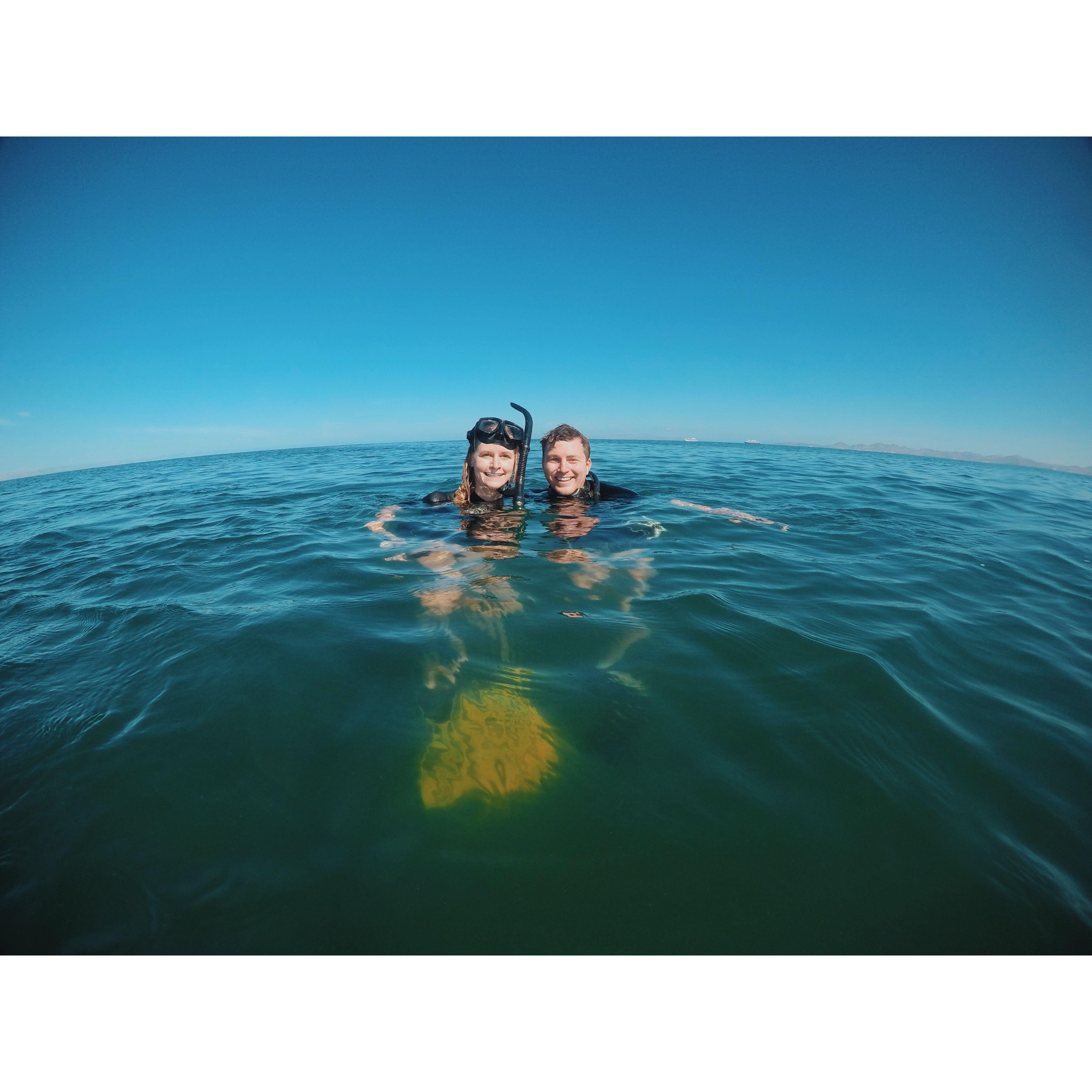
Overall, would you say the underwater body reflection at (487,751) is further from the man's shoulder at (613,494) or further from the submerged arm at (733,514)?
the submerged arm at (733,514)

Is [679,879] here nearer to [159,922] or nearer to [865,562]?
[159,922]

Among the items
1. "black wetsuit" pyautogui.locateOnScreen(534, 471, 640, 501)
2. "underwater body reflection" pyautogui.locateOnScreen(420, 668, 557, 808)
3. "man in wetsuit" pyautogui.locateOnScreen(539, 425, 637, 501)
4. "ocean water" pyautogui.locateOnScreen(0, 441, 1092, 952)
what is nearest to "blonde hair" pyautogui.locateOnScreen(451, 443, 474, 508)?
"man in wetsuit" pyautogui.locateOnScreen(539, 425, 637, 501)

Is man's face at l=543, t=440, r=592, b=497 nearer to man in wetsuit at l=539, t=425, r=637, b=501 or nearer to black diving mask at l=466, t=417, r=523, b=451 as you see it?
man in wetsuit at l=539, t=425, r=637, b=501

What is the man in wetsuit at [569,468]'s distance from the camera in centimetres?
647

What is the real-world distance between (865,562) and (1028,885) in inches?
165

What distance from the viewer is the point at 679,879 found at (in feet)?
5.62

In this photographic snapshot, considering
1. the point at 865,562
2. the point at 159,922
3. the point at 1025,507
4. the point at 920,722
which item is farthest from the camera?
the point at 1025,507

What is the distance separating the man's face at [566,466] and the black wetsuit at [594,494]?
0.38ft

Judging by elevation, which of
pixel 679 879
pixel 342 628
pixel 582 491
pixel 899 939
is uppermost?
pixel 582 491

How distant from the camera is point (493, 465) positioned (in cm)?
645

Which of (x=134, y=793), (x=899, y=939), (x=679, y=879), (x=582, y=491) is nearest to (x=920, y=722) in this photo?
(x=899, y=939)

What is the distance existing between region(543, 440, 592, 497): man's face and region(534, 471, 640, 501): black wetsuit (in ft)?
0.38

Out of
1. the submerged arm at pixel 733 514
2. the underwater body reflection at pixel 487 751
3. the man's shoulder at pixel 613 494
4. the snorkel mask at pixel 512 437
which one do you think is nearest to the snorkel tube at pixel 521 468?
the snorkel mask at pixel 512 437

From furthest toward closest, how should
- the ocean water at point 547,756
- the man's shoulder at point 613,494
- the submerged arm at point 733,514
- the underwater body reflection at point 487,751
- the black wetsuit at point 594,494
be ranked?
1. the man's shoulder at point 613,494
2. the black wetsuit at point 594,494
3. the submerged arm at point 733,514
4. the underwater body reflection at point 487,751
5. the ocean water at point 547,756
